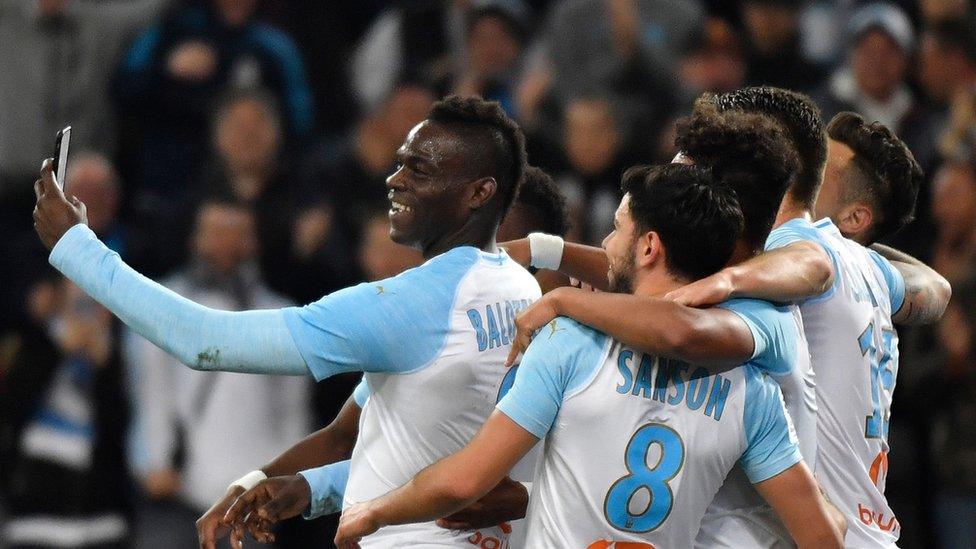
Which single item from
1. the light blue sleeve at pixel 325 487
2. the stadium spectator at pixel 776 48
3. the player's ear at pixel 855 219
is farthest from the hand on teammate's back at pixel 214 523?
the stadium spectator at pixel 776 48

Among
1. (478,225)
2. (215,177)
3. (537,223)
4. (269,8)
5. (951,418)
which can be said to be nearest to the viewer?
(478,225)

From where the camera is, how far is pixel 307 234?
7.90 meters

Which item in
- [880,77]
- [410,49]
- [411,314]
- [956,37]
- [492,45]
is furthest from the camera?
[410,49]

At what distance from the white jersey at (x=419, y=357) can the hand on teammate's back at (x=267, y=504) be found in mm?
253

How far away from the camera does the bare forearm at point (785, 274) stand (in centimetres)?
308

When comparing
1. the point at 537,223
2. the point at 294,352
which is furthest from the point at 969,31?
the point at 294,352

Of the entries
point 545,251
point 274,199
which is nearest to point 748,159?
point 545,251

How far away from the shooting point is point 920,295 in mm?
3912

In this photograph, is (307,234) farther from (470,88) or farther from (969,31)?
(969,31)

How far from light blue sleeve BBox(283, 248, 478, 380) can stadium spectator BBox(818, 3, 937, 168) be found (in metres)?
4.94

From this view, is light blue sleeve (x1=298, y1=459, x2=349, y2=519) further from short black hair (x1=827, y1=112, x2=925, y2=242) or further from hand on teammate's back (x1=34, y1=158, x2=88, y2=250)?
short black hair (x1=827, y1=112, x2=925, y2=242)

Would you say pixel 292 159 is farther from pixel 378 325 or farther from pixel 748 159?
pixel 748 159

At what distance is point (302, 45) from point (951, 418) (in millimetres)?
4442

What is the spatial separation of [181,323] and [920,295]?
2.06m
